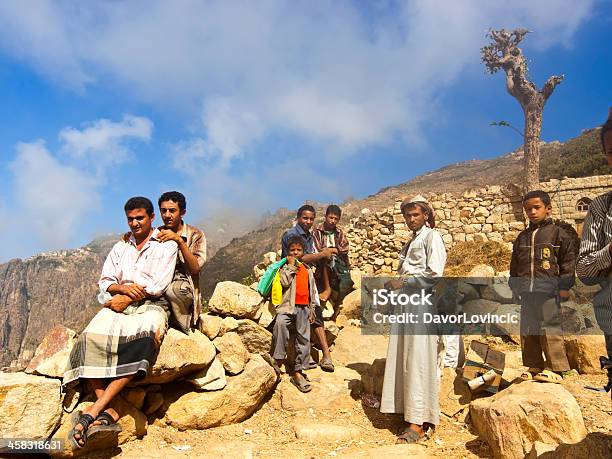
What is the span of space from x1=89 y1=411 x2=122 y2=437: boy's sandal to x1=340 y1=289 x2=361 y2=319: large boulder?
12.3 feet

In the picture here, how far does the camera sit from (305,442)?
358cm

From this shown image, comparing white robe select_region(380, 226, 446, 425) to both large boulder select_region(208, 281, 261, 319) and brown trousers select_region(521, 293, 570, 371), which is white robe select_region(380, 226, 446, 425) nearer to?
brown trousers select_region(521, 293, 570, 371)

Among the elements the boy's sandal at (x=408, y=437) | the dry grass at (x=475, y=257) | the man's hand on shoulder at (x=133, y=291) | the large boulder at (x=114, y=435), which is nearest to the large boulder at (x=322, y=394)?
the boy's sandal at (x=408, y=437)

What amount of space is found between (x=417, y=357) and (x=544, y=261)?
1.78 metres

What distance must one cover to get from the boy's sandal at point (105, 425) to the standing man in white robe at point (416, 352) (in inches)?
87.6

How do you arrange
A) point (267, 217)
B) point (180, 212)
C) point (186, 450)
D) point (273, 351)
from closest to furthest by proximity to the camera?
point (186, 450)
point (180, 212)
point (273, 351)
point (267, 217)

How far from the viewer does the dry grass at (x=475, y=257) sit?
9.10 m

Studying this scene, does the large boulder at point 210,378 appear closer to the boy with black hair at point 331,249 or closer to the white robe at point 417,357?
the white robe at point 417,357

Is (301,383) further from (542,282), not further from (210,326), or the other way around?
Answer: (542,282)

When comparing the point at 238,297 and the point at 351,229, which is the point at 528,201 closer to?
the point at 238,297

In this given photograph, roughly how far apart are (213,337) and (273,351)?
0.77 metres

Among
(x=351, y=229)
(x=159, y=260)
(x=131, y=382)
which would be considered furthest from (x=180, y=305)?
(x=351, y=229)

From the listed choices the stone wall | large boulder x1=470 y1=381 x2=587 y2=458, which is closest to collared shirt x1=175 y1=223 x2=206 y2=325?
large boulder x1=470 y1=381 x2=587 y2=458

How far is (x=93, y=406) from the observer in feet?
9.93
